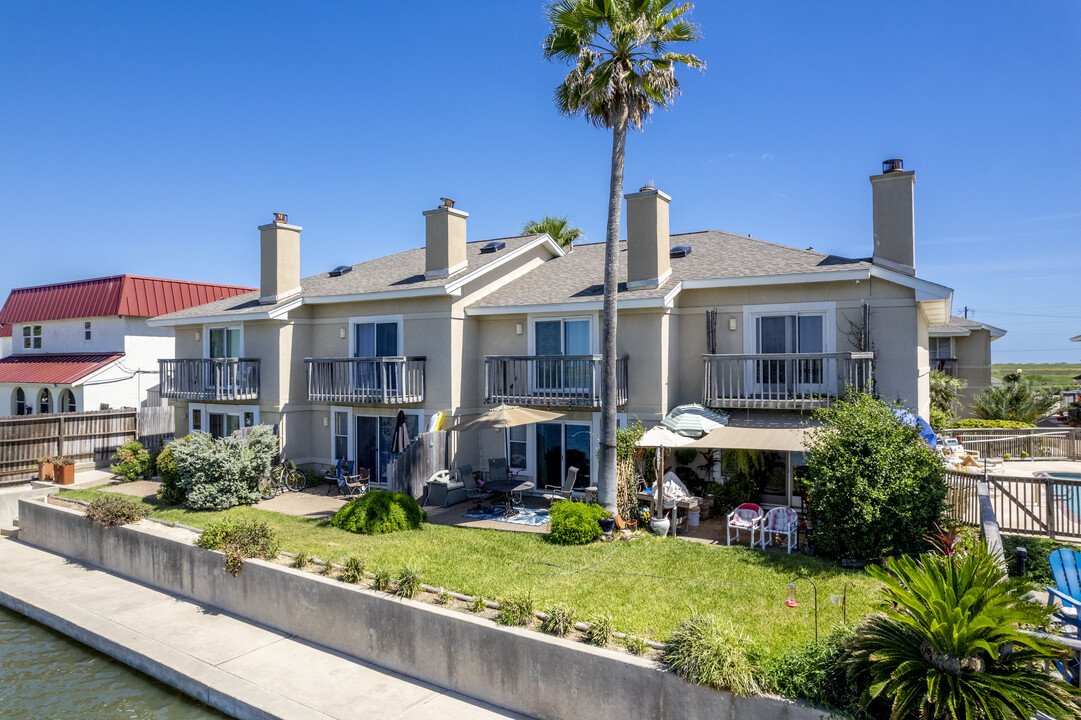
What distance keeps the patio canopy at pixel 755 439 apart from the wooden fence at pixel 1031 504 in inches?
105

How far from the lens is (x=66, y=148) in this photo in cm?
2095

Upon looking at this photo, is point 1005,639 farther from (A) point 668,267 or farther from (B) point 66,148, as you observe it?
(B) point 66,148

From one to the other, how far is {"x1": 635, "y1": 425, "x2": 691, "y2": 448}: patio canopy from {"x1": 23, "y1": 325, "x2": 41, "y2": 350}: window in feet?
107

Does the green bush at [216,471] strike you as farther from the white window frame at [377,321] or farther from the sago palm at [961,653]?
the sago palm at [961,653]

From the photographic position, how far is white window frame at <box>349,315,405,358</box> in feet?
63.0

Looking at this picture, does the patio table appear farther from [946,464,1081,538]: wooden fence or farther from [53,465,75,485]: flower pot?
[53,465,75,485]: flower pot

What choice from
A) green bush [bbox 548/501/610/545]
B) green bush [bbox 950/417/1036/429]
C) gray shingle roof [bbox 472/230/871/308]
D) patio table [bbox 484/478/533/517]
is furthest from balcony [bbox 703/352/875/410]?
green bush [bbox 950/417/1036/429]

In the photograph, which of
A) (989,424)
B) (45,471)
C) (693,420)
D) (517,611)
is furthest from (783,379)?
(45,471)

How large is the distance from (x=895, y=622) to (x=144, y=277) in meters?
31.6

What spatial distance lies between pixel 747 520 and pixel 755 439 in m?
1.67

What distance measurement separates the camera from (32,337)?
32094 mm

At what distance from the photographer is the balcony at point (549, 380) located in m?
16.3

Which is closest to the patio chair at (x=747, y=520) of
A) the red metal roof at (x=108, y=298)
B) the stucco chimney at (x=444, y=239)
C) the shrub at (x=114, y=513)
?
the stucco chimney at (x=444, y=239)

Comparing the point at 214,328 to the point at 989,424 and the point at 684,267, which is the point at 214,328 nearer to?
the point at 684,267
